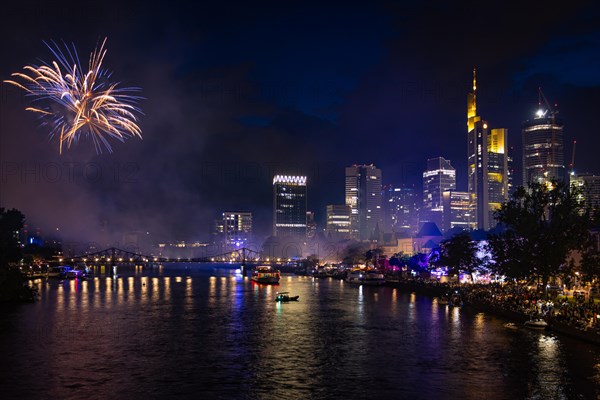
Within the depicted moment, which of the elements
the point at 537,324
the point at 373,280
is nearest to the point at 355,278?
the point at 373,280

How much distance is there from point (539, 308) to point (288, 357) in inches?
1211

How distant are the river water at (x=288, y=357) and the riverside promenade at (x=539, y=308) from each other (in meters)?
1.71

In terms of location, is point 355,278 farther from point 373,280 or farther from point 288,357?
point 288,357

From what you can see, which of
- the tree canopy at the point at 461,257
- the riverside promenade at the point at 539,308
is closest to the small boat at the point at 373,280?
the tree canopy at the point at 461,257

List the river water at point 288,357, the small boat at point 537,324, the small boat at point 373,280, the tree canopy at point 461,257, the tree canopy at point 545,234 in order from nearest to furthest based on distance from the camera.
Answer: the river water at point 288,357
the small boat at point 537,324
the tree canopy at point 545,234
the tree canopy at point 461,257
the small boat at point 373,280

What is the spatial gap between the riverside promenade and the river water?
171cm

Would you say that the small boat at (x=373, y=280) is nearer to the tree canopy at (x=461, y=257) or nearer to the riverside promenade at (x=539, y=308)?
the tree canopy at (x=461, y=257)

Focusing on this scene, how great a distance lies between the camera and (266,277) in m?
175

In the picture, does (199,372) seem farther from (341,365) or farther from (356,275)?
(356,275)

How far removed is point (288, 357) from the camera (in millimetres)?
48031

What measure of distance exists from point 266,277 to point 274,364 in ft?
429

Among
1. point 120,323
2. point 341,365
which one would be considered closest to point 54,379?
point 341,365

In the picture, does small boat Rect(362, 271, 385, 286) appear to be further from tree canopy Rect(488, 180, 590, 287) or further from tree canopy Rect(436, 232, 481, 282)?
tree canopy Rect(488, 180, 590, 287)

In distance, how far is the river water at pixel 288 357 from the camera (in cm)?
3716
